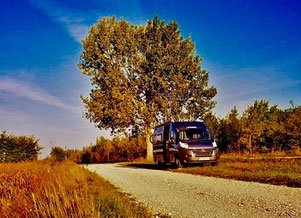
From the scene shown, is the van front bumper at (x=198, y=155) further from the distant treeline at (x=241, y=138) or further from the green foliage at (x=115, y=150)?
the green foliage at (x=115, y=150)

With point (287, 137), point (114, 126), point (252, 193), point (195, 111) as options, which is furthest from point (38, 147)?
point (287, 137)

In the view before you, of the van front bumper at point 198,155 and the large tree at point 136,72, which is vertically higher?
the large tree at point 136,72

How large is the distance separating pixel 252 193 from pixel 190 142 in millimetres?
9192

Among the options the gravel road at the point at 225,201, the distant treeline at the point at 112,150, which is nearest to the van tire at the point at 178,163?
the gravel road at the point at 225,201

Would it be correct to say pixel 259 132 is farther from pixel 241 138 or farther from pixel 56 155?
pixel 56 155

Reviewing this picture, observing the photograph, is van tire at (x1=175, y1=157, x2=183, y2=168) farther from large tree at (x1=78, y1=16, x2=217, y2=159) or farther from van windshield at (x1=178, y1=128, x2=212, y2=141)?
large tree at (x1=78, y1=16, x2=217, y2=159)

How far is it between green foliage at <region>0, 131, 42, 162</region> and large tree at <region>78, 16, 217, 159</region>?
7.01 metres

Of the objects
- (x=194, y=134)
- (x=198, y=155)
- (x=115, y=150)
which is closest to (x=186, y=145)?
(x=198, y=155)

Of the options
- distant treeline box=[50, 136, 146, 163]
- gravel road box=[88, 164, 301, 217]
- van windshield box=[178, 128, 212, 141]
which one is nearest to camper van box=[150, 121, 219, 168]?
van windshield box=[178, 128, 212, 141]

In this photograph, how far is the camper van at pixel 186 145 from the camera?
1627cm

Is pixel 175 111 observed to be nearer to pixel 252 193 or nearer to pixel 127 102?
pixel 127 102

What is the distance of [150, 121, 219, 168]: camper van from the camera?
16266mm

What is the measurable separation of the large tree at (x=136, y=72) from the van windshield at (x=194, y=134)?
10231mm

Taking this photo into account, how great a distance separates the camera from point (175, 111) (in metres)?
29.3
